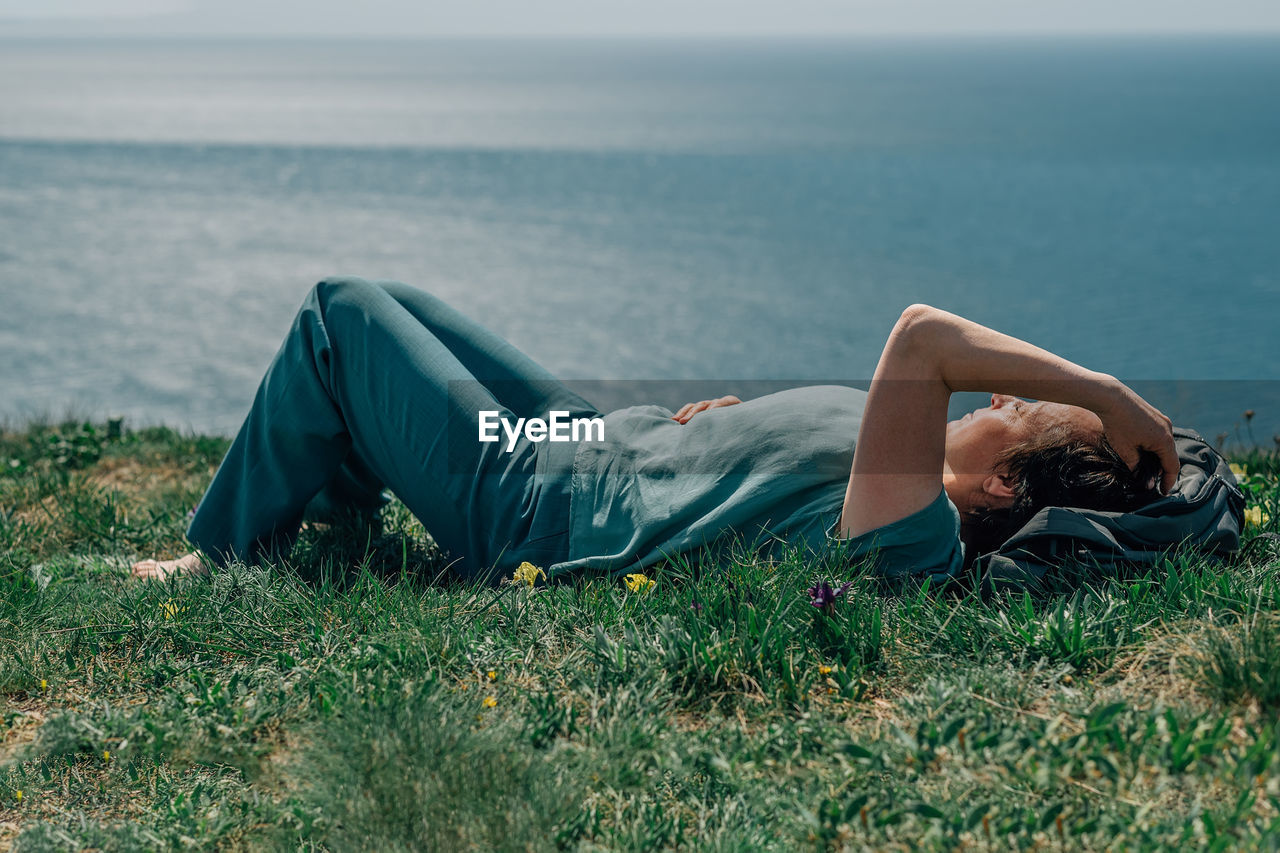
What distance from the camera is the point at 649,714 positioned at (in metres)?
2.59

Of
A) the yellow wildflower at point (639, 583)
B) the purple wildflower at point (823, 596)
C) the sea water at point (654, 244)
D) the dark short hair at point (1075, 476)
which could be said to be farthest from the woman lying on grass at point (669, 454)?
the sea water at point (654, 244)

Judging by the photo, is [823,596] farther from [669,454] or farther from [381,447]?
[381,447]

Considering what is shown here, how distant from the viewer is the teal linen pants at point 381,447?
3555 mm

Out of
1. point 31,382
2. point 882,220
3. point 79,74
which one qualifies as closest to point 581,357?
point 31,382

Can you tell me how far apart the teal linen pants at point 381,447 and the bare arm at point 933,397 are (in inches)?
41.3

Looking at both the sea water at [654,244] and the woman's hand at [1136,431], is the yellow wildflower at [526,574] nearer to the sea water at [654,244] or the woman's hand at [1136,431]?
the woman's hand at [1136,431]

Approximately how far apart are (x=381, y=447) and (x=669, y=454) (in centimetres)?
101

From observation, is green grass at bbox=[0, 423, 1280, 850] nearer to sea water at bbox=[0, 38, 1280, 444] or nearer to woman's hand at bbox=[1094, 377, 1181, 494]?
woman's hand at bbox=[1094, 377, 1181, 494]

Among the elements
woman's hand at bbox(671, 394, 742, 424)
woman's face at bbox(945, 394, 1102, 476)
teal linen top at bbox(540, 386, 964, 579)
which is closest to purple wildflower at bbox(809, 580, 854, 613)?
teal linen top at bbox(540, 386, 964, 579)

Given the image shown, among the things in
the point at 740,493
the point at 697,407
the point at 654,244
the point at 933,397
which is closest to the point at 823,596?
the point at 740,493

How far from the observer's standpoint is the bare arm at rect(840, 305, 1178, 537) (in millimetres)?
2893

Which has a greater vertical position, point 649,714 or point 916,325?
point 916,325

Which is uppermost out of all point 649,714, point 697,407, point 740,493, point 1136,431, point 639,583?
point 1136,431

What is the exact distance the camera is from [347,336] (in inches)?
146
